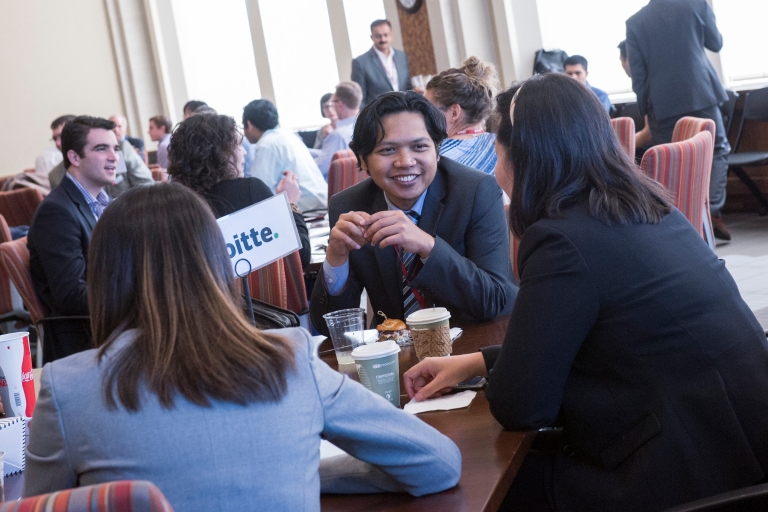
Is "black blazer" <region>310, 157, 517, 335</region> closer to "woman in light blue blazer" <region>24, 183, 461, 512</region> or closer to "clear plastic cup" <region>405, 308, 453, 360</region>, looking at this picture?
"clear plastic cup" <region>405, 308, 453, 360</region>

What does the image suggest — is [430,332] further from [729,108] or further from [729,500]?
[729,108]

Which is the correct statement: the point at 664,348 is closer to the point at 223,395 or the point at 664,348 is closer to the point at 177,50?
the point at 223,395

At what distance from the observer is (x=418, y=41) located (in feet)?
28.1

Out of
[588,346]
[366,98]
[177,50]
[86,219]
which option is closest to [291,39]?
[177,50]

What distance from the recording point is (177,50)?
11125mm

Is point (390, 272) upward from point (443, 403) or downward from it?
upward

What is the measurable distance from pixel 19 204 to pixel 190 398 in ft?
21.3

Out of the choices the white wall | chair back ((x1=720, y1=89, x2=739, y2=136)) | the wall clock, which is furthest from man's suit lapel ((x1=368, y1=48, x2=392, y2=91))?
the white wall

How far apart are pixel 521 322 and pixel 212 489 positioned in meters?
0.61

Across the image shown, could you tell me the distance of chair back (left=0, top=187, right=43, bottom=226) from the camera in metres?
6.81

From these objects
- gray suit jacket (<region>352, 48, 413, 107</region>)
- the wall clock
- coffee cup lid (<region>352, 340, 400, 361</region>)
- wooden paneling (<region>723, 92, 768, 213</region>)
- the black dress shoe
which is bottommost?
the black dress shoe

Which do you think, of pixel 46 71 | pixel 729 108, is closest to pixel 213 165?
pixel 729 108

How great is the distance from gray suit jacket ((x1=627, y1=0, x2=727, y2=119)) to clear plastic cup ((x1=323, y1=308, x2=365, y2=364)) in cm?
475

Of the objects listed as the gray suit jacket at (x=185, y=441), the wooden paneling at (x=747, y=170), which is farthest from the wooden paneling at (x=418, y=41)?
the gray suit jacket at (x=185, y=441)
